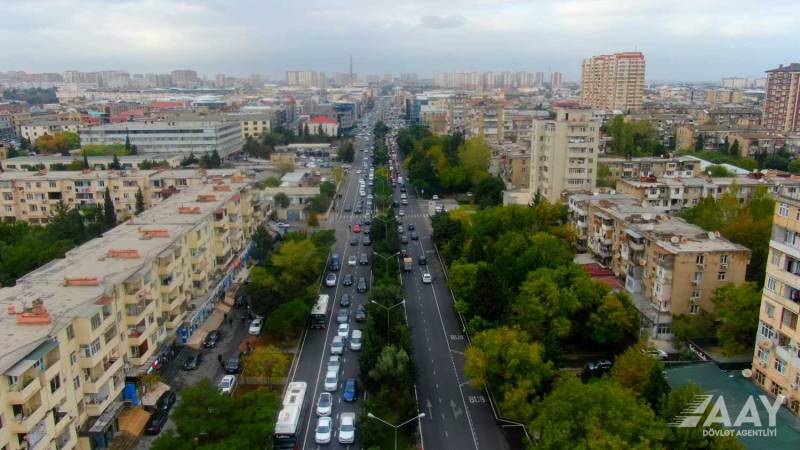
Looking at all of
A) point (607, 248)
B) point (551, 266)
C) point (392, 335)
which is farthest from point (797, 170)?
point (392, 335)

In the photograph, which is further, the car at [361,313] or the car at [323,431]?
the car at [361,313]

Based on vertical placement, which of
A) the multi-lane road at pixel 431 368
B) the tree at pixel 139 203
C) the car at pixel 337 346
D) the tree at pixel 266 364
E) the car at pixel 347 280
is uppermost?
the tree at pixel 139 203

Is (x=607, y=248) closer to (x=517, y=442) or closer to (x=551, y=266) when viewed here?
(x=551, y=266)

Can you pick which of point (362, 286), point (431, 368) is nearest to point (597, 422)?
point (431, 368)

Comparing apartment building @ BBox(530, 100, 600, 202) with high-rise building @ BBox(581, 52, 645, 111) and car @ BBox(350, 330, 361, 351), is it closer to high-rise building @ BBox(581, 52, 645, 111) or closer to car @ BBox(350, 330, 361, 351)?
car @ BBox(350, 330, 361, 351)

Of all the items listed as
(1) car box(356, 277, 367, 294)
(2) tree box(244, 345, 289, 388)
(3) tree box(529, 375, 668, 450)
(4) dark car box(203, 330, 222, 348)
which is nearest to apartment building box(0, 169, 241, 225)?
(1) car box(356, 277, 367, 294)

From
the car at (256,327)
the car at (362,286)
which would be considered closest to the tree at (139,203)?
the car at (362,286)

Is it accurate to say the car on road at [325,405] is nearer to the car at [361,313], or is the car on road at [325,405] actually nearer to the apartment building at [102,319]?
the apartment building at [102,319]

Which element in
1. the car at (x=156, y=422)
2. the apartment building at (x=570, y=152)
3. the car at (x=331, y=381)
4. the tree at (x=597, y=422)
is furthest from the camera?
the apartment building at (x=570, y=152)
